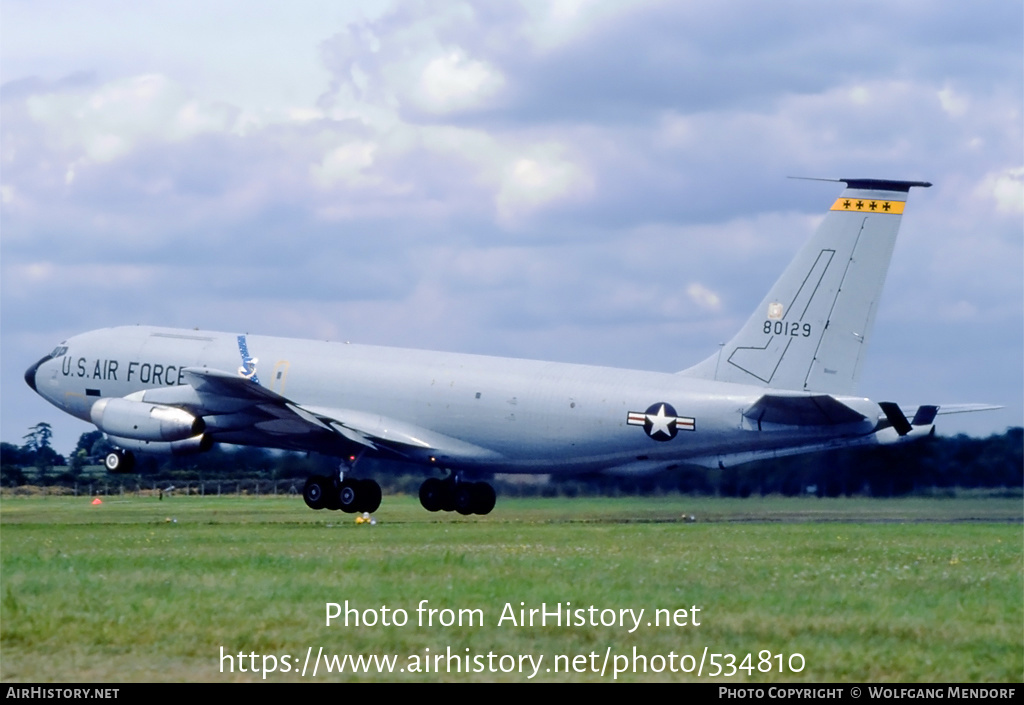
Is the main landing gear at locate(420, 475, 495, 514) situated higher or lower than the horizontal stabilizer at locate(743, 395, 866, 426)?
lower

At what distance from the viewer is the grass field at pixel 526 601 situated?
1241 centimetres

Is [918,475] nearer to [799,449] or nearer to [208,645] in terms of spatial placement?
[799,449]

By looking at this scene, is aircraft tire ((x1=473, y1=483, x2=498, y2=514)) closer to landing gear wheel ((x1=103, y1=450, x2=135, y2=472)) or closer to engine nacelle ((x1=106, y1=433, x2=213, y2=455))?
engine nacelle ((x1=106, y1=433, x2=213, y2=455))

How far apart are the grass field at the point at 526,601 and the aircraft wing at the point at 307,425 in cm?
763

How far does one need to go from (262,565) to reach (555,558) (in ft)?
15.1

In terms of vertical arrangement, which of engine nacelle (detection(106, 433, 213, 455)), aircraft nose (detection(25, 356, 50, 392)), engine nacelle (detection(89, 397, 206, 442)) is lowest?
engine nacelle (detection(106, 433, 213, 455))

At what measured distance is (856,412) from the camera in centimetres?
3133

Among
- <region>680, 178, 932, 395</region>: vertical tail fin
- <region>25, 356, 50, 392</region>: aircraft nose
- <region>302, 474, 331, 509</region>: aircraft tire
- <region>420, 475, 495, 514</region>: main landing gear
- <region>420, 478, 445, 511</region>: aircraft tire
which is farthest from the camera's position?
<region>25, 356, 50, 392</region>: aircraft nose

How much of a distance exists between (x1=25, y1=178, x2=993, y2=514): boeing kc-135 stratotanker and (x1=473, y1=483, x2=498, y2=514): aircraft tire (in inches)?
1.5

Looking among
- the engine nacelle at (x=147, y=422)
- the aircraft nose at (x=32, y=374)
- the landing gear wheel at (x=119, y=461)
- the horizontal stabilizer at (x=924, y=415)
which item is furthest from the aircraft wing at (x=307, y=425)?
the horizontal stabilizer at (x=924, y=415)

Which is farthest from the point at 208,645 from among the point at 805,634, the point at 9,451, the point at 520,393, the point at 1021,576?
the point at 9,451

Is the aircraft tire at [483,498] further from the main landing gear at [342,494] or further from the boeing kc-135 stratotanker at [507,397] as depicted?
the main landing gear at [342,494]

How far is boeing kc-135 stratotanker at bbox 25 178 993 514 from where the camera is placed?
110 feet

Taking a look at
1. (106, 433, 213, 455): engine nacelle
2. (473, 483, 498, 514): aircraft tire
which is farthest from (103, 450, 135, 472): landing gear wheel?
(473, 483, 498, 514): aircraft tire
